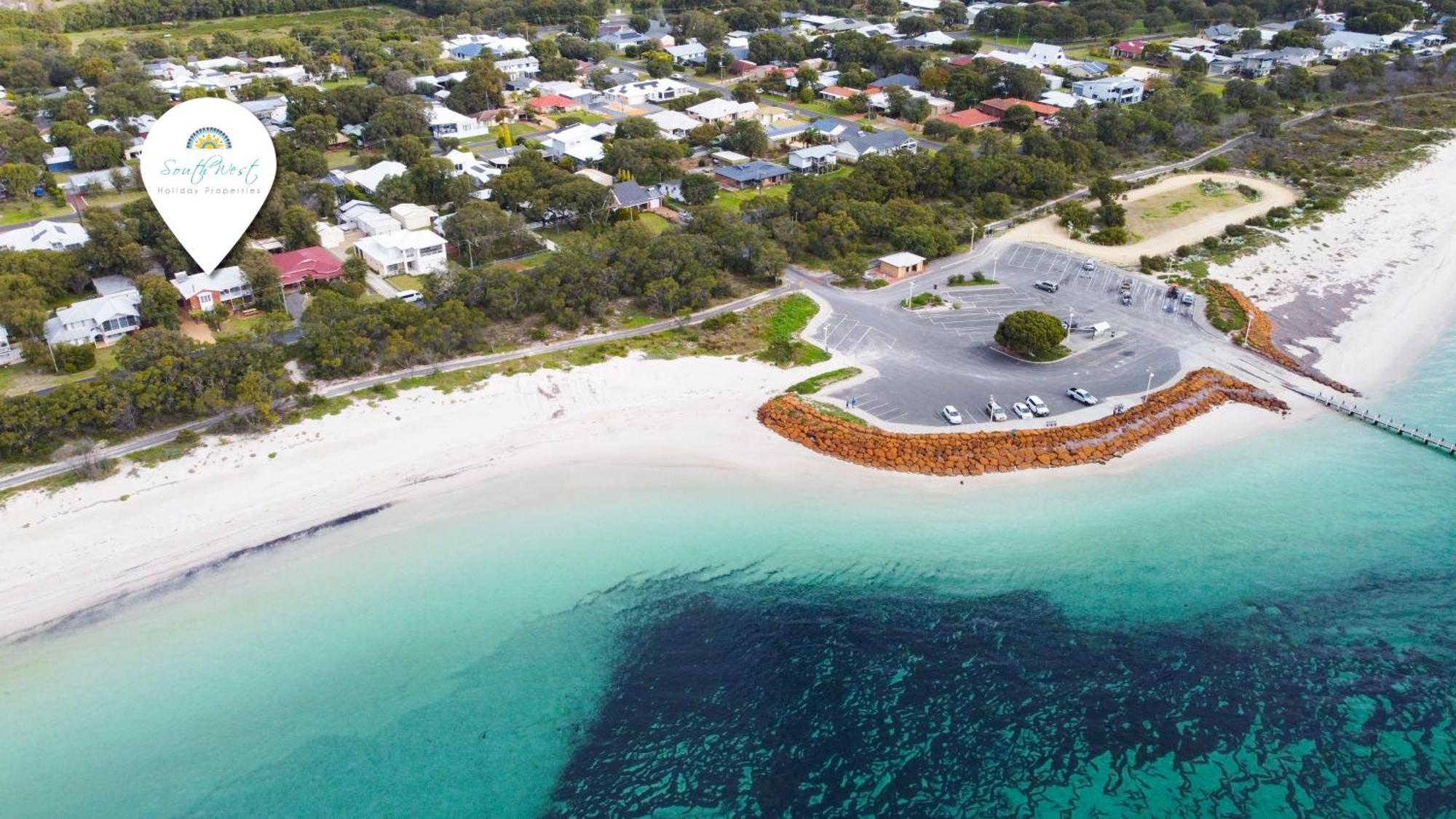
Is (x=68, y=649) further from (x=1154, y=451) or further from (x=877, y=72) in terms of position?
(x=877, y=72)

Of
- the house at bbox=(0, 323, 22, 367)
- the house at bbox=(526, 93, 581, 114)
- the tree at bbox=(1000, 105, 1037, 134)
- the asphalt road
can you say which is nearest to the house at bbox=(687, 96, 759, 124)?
the house at bbox=(526, 93, 581, 114)

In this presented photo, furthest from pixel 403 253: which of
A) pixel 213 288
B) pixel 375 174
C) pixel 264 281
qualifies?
pixel 375 174

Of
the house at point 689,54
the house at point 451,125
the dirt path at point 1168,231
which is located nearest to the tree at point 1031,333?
the dirt path at point 1168,231

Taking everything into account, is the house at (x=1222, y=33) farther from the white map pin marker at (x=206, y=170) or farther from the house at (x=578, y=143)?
the white map pin marker at (x=206, y=170)

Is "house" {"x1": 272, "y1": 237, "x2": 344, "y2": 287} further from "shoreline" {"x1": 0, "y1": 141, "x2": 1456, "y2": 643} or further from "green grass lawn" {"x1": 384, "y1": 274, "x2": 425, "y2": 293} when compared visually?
"shoreline" {"x1": 0, "y1": 141, "x2": 1456, "y2": 643}

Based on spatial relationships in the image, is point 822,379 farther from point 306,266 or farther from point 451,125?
point 451,125

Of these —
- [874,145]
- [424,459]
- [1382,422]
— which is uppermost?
[874,145]
